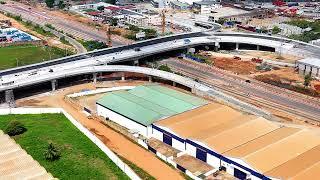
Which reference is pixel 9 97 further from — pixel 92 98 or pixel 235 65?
pixel 235 65

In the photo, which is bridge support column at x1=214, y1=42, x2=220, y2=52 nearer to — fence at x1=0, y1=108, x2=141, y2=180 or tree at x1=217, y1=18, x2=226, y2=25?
tree at x1=217, y1=18, x2=226, y2=25

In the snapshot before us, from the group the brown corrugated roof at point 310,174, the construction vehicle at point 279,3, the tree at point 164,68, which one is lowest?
the brown corrugated roof at point 310,174

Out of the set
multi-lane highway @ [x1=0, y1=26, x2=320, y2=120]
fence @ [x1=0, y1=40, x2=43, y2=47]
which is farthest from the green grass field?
multi-lane highway @ [x1=0, y1=26, x2=320, y2=120]

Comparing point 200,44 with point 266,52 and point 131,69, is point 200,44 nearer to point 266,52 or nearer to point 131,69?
point 266,52

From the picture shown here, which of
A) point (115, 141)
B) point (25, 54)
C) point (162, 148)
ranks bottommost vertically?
point (115, 141)

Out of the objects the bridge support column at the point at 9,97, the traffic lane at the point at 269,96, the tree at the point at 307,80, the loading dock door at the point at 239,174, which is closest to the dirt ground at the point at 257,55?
the tree at the point at 307,80

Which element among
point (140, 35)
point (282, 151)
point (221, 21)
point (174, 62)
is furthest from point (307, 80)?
point (221, 21)

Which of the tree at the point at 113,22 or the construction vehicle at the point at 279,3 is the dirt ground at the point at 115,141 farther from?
the construction vehicle at the point at 279,3
